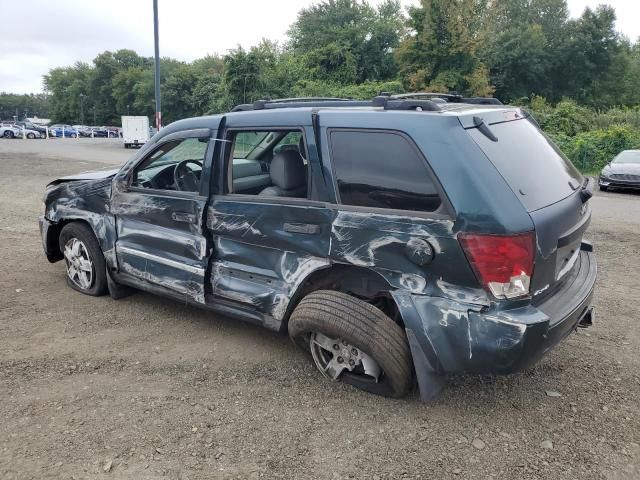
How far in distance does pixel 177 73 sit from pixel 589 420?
4922cm

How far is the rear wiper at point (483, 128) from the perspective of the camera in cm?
297

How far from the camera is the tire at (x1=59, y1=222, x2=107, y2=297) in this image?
4.73 m

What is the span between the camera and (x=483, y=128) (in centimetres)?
299

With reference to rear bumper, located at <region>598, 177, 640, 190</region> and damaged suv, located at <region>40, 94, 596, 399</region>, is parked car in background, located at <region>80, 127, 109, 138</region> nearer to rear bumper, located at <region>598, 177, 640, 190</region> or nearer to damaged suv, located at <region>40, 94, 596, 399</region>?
rear bumper, located at <region>598, 177, 640, 190</region>

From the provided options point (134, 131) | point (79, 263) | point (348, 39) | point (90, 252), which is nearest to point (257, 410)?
point (90, 252)

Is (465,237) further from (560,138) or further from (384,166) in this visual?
(560,138)

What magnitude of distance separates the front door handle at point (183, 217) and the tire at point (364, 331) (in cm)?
110

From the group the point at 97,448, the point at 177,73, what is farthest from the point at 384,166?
the point at 177,73

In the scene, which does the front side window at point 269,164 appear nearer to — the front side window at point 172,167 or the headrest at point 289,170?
the headrest at point 289,170

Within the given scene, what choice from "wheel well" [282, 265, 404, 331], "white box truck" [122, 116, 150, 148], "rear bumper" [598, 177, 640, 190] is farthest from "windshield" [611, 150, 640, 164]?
"white box truck" [122, 116, 150, 148]

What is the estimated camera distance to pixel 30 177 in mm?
14773

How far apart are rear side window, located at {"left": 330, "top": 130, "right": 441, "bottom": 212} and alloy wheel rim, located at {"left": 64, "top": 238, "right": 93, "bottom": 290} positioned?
278 cm

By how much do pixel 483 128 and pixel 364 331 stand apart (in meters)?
1.32

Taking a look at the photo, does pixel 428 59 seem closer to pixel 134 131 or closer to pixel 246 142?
pixel 134 131
